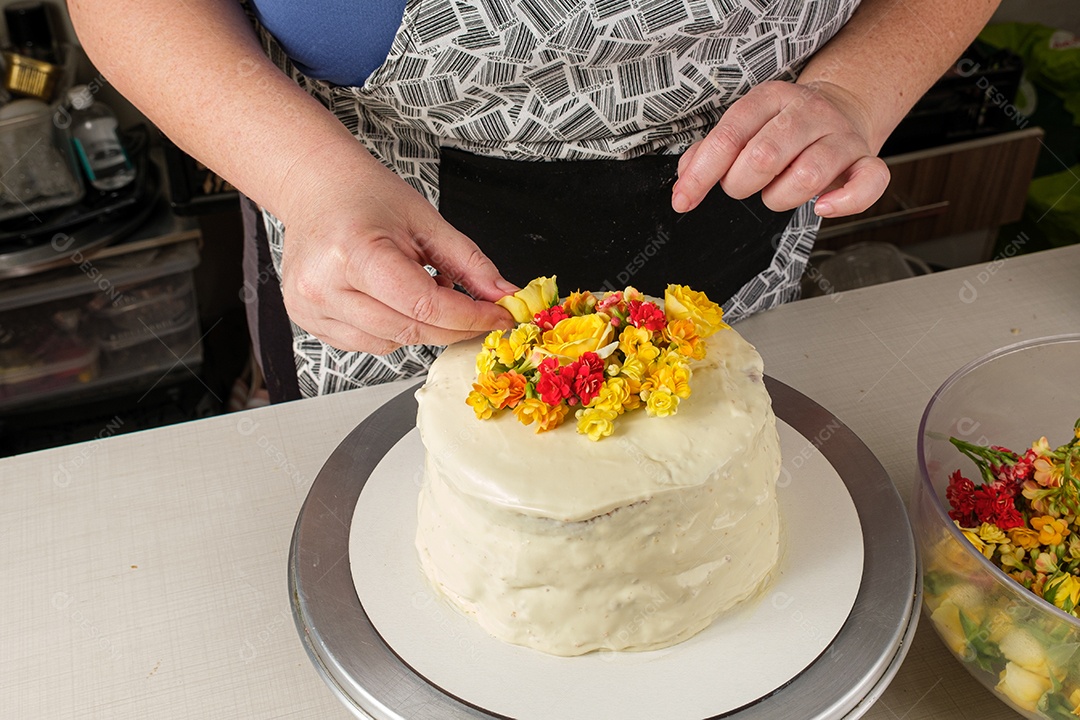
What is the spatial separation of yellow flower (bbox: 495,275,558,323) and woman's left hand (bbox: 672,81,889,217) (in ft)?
0.52

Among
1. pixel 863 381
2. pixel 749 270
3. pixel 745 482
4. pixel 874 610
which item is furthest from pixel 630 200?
pixel 874 610

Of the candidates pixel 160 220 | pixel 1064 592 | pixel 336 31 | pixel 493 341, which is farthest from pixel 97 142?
pixel 1064 592

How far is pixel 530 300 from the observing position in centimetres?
93

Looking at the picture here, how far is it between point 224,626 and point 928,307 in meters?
1.05

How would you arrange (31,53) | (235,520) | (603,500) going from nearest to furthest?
(603,500) → (235,520) → (31,53)

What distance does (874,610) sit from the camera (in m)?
0.84

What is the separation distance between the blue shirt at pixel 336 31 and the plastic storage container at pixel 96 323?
1.26 metres

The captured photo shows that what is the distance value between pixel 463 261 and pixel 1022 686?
0.63 metres

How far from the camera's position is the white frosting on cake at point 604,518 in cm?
79

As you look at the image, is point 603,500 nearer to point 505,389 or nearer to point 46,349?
point 505,389

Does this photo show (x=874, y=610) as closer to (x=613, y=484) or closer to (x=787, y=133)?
(x=613, y=484)

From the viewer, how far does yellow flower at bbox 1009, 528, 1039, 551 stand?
86 centimetres

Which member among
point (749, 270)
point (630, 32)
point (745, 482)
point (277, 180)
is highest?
point (630, 32)

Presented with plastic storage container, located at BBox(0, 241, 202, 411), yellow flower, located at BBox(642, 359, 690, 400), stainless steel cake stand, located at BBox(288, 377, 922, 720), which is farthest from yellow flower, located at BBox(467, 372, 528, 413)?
plastic storage container, located at BBox(0, 241, 202, 411)
